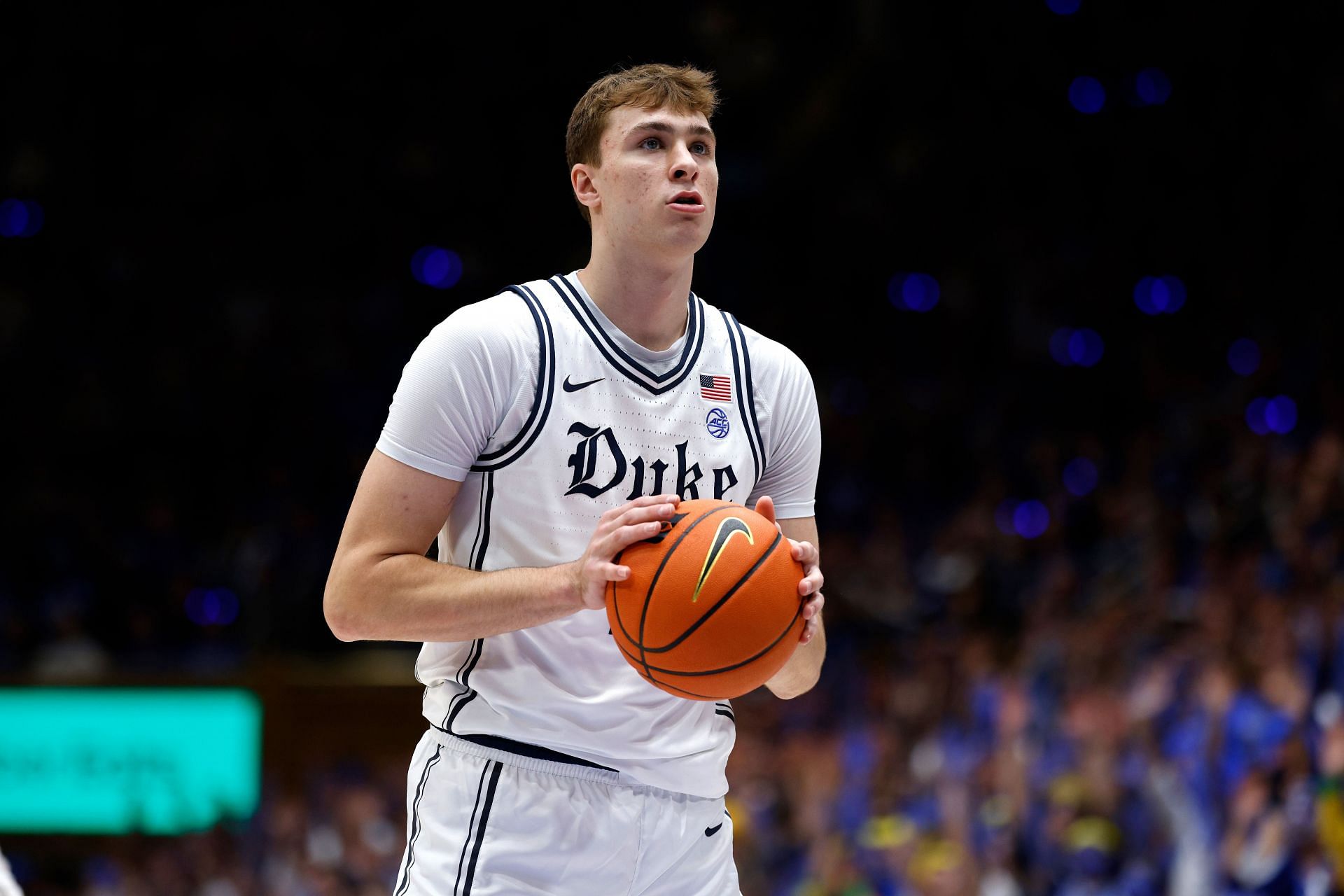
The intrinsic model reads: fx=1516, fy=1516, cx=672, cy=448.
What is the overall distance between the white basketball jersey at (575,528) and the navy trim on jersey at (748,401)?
0.12 metres

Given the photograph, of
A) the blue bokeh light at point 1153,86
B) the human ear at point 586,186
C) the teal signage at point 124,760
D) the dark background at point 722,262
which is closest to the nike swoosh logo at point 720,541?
the human ear at point 586,186

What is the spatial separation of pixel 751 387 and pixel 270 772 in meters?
9.46

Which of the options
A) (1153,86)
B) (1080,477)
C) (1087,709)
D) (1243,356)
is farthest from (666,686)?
(1153,86)

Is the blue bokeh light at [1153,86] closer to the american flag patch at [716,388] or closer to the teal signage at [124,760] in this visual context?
the teal signage at [124,760]

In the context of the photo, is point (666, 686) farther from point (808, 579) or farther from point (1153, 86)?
point (1153, 86)

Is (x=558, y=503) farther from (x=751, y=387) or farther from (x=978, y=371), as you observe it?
(x=978, y=371)

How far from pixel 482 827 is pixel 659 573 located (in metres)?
0.68

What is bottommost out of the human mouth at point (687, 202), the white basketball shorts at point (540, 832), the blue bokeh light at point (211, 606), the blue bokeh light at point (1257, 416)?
the blue bokeh light at point (211, 606)

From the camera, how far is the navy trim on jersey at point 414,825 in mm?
3125

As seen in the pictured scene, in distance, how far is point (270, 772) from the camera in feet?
38.9

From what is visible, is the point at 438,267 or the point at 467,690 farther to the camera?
the point at 438,267

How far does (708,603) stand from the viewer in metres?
2.78

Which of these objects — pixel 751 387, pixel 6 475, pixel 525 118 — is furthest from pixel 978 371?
pixel 751 387

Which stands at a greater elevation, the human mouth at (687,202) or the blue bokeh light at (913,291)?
Result: the blue bokeh light at (913,291)
